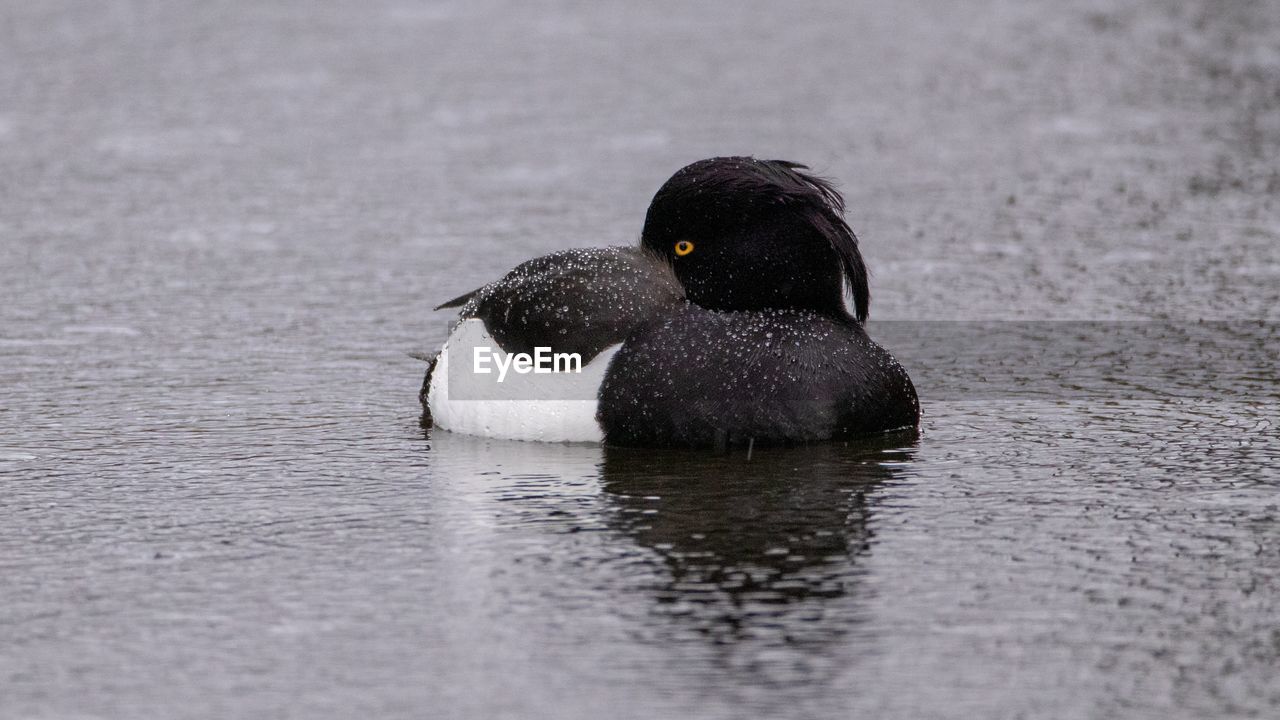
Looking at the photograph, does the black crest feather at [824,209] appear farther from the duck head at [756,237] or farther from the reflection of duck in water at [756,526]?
the reflection of duck in water at [756,526]

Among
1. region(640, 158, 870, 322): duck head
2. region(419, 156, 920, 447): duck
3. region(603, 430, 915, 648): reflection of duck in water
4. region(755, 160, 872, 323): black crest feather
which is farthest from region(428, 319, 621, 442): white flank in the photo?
region(755, 160, 872, 323): black crest feather

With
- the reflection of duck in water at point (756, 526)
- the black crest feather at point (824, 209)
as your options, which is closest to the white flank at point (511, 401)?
the reflection of duck in water at point (756, 526)

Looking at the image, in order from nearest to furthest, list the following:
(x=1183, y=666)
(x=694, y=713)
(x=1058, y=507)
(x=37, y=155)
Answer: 1. (x=694, y=713)
2. (x=1183, y=666)
3. (x=1058, y=507)
4. (x=37, y=155)

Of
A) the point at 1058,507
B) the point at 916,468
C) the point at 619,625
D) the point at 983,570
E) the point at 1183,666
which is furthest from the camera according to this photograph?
the point at 916,468

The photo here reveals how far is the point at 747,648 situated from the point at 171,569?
5.35 ft

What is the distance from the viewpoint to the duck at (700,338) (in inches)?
253

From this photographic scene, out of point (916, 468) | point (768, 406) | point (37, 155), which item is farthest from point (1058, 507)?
point (37, 155)

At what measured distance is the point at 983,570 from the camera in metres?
5.09

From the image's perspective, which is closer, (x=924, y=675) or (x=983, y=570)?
(x=924, y=675)

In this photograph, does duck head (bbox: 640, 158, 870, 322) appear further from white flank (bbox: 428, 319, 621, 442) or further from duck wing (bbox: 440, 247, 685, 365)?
white flank (bbox: 428, 319, 621, 442)

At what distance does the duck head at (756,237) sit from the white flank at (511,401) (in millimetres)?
471

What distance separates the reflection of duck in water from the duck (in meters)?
0.12

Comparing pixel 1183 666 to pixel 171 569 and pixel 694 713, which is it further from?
pixel 171 569

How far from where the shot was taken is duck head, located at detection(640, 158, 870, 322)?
21.8 feet
